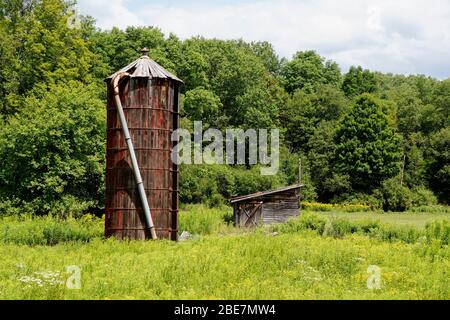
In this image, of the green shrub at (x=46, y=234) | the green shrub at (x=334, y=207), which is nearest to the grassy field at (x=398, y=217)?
the green shrub at (x=334, y=207)

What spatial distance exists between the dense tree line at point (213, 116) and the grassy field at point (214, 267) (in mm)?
10168

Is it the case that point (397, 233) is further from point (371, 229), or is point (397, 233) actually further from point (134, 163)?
point (134, 163)

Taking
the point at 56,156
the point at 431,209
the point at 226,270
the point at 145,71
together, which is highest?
the point at 145,71

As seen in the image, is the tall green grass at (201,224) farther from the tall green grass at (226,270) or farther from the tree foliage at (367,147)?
the tree foliage at (367,147)

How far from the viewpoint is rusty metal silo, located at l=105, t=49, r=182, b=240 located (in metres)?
19.9

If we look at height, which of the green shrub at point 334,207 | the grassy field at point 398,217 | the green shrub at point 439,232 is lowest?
the grassy field at point 398,217

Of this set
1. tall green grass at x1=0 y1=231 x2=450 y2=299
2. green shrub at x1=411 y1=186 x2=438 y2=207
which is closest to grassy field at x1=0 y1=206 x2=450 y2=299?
tall green grass at x1=0 y1=231 x2=450 y2=299

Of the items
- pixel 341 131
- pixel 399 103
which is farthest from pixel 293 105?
pixel 399 103

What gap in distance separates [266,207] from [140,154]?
15852 millimetres

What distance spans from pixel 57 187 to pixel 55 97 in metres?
5.61

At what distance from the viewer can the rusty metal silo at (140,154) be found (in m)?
19.9

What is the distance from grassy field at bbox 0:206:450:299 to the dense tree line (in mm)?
10168

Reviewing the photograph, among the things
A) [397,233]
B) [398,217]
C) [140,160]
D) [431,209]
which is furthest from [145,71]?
[431,209]

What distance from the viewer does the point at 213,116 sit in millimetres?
51875
